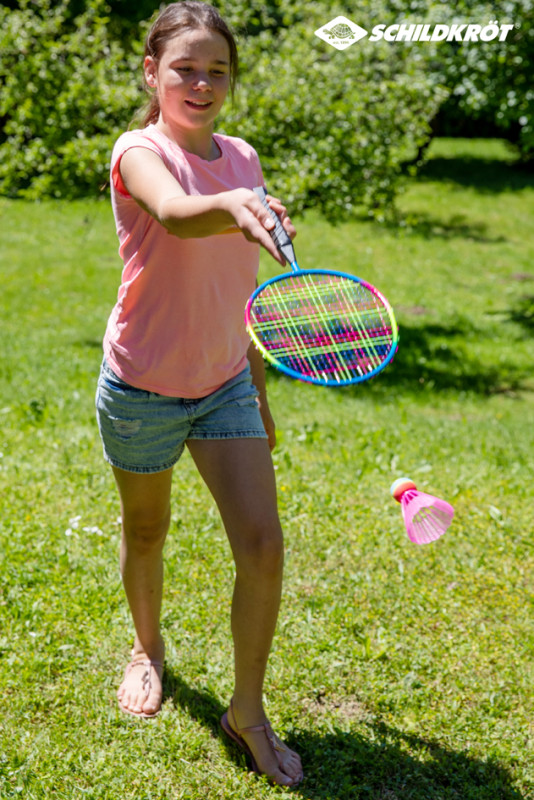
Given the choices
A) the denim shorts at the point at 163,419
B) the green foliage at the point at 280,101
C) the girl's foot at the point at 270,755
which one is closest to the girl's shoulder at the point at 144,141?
the denim shorts at the point at 163,419

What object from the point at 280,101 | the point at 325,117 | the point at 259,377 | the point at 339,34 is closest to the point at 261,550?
the point at 259,377

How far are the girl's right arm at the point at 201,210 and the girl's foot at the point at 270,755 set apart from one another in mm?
1533

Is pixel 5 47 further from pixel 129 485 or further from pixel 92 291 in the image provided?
pixel 129 485

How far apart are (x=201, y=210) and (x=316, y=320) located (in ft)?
3.30

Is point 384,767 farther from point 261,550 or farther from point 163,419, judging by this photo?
point 163,419

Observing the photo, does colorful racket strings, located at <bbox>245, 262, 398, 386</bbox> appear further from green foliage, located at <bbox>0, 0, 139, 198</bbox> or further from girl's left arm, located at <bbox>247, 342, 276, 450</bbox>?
green foliage, located at <bbox>0, 0, 139, 198</bbox>

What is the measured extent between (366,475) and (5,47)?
6.03 meters

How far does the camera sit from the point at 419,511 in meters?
3.18

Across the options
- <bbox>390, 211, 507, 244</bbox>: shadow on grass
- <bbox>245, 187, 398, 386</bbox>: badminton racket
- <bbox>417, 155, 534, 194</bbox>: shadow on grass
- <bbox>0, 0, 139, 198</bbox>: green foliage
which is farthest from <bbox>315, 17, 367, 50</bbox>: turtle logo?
<bbox>417, 155, 534, 194</bbox>: shadow on grass

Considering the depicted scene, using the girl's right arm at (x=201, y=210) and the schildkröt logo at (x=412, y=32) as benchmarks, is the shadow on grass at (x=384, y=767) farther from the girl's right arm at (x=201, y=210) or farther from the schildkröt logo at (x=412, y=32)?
the schildkröt logo at (x=412, y=32)

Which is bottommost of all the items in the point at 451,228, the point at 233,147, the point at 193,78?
the point at 451,228

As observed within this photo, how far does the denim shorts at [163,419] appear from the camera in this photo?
2.43 m

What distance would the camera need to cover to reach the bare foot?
114 inches

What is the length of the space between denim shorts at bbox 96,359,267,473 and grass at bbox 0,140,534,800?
99 centimetres
